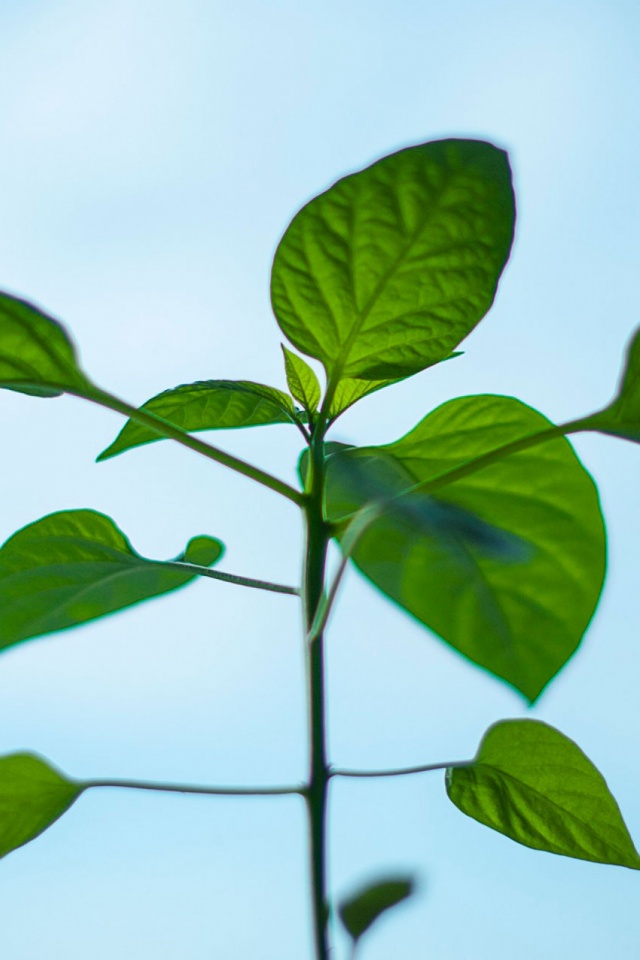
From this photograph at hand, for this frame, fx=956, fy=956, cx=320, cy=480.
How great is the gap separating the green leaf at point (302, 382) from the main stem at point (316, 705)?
9cm

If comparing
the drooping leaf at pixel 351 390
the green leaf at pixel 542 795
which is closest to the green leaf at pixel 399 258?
the drooping leaf at pixel 351 390

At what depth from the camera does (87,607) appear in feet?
1.08

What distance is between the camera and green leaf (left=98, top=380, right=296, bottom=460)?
0.36m

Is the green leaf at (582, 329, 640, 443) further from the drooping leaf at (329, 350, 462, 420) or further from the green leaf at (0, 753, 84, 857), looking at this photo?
the green leaf at (0, 753, 84, 857)

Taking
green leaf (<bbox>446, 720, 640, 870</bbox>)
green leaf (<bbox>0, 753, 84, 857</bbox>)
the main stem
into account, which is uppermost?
the main stem

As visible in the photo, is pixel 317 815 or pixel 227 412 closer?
pixel 317 815

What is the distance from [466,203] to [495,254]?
0.7 inches

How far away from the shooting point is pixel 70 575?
0.35 metres

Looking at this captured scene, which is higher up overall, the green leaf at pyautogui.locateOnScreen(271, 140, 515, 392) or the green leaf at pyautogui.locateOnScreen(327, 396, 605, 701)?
the green leaf at pyautogui.locateOnScreen(271, 140, 515, 392)

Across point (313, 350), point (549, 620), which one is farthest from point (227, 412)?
point (549, 620)

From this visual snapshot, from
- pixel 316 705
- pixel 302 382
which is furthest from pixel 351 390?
pixel 316 705

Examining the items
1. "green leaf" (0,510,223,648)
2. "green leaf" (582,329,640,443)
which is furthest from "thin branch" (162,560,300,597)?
"green leaf" (582,329,640,443)

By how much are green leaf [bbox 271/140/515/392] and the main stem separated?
0.06 meters

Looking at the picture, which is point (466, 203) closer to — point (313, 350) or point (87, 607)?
point (313, 350)
